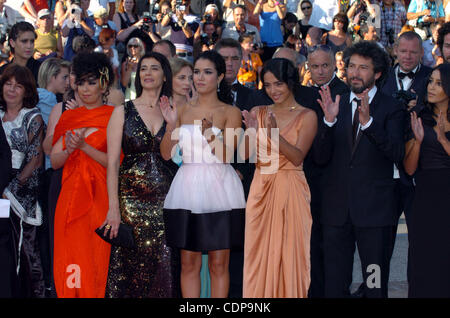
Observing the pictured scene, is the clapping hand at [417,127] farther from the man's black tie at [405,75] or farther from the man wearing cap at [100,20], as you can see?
the man wearing cap at [100,20]

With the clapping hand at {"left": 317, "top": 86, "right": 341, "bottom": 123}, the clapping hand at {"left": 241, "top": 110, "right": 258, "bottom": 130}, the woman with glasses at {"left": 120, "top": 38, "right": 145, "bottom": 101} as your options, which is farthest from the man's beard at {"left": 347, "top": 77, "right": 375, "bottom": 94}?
the woman with glasses at {"left": 120, "top": 38, "right": 145, "bottom": 101}

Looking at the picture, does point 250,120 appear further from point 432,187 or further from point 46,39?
point 46,39

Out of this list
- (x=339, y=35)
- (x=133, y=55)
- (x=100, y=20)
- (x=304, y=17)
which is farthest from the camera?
(x=304, y=17)

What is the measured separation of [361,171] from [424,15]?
22.4 ft

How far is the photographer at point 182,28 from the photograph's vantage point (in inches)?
406

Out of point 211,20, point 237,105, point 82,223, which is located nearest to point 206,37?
point 211,20

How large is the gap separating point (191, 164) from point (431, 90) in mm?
1900

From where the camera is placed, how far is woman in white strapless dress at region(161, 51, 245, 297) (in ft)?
17.0

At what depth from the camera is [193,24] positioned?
10500mm

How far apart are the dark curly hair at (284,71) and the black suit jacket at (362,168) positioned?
1.27ft

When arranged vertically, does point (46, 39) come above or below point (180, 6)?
below

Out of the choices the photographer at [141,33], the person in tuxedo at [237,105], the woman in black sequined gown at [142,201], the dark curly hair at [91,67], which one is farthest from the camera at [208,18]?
the woman in black sequined gown at [142,201]

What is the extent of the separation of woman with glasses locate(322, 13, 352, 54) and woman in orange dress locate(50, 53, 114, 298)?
6.07 metres

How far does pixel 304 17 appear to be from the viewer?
12344 mm
